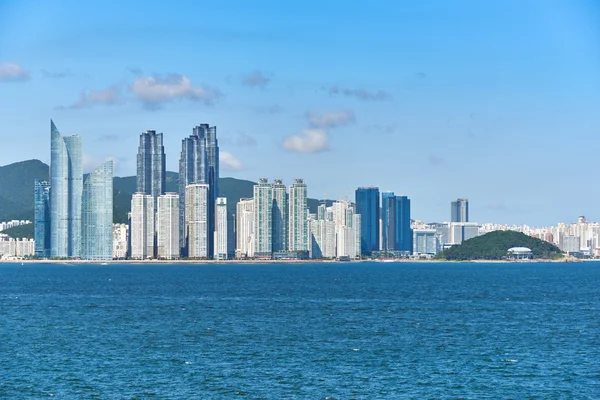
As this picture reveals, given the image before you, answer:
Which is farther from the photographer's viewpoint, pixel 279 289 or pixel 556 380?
pixel 279 289

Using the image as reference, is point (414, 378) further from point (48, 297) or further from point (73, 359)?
point (48, 297)

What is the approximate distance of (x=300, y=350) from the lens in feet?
192

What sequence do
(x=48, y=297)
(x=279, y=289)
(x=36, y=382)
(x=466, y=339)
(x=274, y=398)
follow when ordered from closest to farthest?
(x=274, y=398) → (x=36, y=382) → (x=466, y=339) → (x=48, y=297) → (x=279, y=289)

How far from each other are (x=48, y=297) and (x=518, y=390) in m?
75.0

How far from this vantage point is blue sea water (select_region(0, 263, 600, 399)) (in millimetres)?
46375

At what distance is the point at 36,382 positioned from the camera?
1885 inches

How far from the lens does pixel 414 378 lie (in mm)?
49000

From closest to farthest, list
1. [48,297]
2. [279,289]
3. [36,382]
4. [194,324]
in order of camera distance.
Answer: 1. [36,382]
2. [194,324]
3. [48,297]
4. [279,289]

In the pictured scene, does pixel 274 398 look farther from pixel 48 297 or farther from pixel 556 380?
pixel 48 297

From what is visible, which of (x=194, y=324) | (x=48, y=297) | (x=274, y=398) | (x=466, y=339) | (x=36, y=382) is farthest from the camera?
(x=48, y=297)

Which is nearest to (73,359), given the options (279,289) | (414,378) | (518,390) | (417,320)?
(414,378)

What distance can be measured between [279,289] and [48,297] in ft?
105

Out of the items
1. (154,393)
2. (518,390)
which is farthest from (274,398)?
(518,390)

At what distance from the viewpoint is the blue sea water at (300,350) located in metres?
46.4
